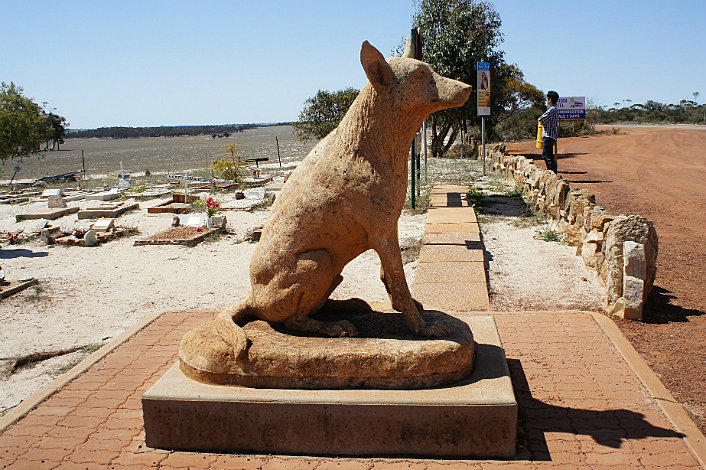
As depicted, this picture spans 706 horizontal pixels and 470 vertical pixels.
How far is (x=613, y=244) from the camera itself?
19.2 ft

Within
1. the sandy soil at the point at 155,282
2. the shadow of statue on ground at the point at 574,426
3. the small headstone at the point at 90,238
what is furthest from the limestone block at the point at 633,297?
the small headstone at the point at 90,238

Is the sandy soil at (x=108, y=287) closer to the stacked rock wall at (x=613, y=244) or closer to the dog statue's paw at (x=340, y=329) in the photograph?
the stacked rock wall at (x=613, y=244)

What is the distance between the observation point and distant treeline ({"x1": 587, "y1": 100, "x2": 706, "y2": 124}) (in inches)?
1976

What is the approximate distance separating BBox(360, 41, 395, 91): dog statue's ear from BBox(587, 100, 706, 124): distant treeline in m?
46.1

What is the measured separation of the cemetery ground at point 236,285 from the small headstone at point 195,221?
1.82 feet

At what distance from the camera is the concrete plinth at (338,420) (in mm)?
3457

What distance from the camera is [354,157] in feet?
12.4

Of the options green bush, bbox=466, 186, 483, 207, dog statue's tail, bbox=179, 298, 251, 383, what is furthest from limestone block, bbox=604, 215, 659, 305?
green bush, bbox=466, 186, 483, 207

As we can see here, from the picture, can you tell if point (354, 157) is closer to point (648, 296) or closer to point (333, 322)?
point (333, 322)

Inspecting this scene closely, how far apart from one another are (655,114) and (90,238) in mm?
56199

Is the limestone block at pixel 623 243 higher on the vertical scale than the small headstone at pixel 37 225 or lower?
higher

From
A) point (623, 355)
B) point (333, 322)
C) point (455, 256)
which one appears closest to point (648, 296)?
point (623, 355)

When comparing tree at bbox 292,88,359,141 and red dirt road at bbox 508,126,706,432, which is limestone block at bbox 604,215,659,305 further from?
tree at bbox 292,88,359,141

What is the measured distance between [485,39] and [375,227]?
19.3 metres
